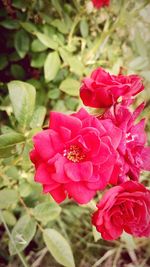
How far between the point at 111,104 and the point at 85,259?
953 millimetres

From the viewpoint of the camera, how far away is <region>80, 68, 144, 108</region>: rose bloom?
2.39 feet

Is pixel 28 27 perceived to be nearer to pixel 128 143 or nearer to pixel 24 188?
pixel 24 188

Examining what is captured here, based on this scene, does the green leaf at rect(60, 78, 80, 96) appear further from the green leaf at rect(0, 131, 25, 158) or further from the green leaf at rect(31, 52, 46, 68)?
the green leaf at rect(0, 131, 25, 158)

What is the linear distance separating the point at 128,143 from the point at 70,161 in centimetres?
11

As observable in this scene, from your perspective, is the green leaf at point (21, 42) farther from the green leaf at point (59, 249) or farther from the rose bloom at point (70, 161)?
the rose bloom at point (70, 161)

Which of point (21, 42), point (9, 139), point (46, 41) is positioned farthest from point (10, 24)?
point (9, 139)

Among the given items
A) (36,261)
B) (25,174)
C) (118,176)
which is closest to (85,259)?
(36,261)

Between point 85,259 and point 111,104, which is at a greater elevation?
point 111,104

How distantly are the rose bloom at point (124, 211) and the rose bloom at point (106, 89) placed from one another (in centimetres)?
16

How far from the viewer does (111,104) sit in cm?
75

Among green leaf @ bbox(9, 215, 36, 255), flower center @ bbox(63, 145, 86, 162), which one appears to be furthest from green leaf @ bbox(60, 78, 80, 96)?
flower center @ bbox(63, 145, 86, 162)

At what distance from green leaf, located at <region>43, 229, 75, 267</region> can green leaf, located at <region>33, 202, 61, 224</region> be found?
37mm

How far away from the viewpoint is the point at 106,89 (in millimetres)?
723

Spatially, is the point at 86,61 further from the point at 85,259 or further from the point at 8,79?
the point at 85,259
